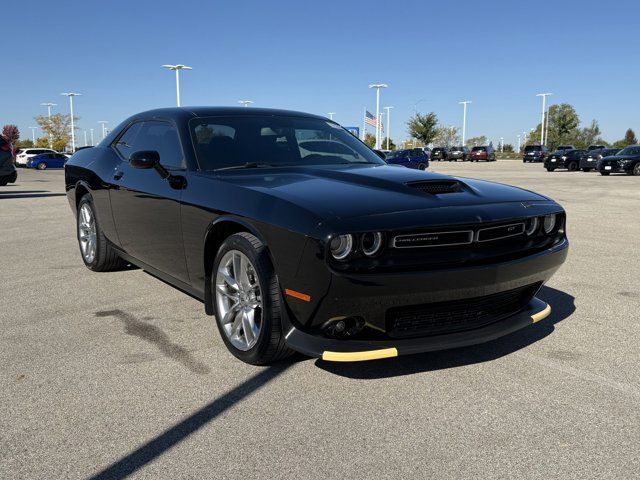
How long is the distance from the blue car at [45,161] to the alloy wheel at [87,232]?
122 feet

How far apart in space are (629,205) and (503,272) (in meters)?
11.2

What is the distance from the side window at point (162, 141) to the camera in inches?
162

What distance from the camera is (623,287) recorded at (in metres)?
5.08

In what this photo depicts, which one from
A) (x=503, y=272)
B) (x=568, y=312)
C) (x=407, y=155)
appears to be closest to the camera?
(x=503, y=272)

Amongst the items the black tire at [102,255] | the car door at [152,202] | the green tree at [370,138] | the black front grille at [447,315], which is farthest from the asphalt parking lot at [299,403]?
the green tree at [370,138]

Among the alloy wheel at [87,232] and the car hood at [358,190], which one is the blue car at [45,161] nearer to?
the alloy wheel at [87,232]

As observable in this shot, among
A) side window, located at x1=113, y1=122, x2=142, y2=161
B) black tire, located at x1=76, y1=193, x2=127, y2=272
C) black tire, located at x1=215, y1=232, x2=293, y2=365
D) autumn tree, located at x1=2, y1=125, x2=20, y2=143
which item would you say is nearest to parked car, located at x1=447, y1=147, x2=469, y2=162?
black tire, located at x1=76, y1=193, x2=127, y2=272

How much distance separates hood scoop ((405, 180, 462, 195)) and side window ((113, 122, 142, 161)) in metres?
2.62

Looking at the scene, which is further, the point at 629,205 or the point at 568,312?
the point at 629,205

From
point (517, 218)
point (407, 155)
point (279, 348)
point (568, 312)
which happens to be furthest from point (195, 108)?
point (407, 155)

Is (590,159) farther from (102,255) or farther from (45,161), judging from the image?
(45,161)

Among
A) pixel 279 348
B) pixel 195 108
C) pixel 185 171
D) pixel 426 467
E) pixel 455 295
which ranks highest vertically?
pixel 195 108

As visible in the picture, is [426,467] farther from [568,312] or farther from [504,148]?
[504,148]

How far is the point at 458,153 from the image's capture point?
2197 inches
